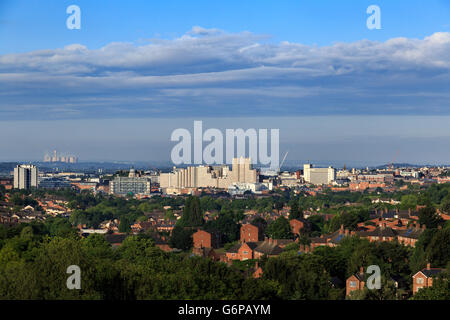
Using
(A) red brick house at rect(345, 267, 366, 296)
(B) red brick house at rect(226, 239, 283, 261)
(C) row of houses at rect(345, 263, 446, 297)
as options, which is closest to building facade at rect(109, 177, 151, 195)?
(B) red brick house at rect(226, 239, 283, 261)

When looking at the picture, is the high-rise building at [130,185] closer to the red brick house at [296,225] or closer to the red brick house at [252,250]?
the red brick house at [296,225]

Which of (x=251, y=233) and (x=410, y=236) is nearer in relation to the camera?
(x=410, y=236)

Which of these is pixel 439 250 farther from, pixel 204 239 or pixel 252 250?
pixel 204 239

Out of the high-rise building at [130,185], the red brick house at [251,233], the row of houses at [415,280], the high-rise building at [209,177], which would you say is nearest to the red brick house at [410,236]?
the red brick house at [251,233]

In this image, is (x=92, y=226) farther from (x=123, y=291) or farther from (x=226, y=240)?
(x=123, y=291)

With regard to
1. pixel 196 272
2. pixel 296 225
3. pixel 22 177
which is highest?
pixel 22 177

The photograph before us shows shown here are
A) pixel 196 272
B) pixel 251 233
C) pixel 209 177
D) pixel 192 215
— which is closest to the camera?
pixel 196 272

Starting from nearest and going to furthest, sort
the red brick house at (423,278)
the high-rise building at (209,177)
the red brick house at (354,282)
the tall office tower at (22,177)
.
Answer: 1. the red brick house at (354,282)
2. the red brick house at (423,278)
3. the tall office tower at (22,177)
4. the high-rise building at (209,177)

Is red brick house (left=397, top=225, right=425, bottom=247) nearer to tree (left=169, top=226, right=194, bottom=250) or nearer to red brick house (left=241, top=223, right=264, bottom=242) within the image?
red brick house (left=241, top=223, right=264, bottom=242)

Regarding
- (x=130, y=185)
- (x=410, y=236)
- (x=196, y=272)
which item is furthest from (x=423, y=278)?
(x=130, y=185)

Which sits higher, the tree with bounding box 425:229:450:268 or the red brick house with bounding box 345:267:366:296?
the tree with bounding box 425:229:450:268
